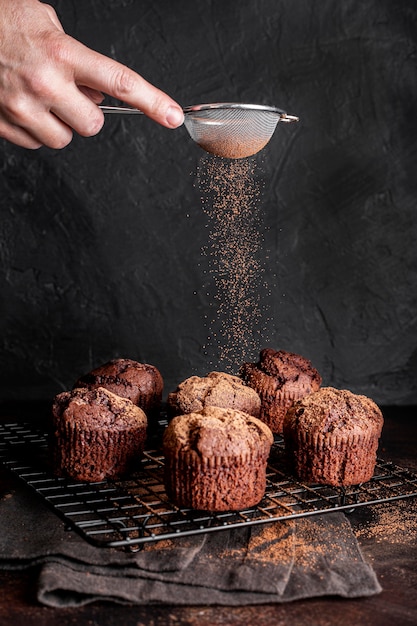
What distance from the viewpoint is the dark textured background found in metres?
3.13

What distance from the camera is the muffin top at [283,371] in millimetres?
2488

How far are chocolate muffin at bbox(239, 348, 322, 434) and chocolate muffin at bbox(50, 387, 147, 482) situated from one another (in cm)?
51

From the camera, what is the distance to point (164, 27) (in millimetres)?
3105

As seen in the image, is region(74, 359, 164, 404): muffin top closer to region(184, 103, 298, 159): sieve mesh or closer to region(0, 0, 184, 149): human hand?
region(184, 103, 298, 159): sieve mesh

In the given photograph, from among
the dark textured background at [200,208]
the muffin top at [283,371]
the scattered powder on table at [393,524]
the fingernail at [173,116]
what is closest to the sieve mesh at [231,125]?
the fingernail at [173,116]

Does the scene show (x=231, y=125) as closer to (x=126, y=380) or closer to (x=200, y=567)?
(x=126, y=380)

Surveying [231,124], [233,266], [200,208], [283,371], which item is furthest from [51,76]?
[233,266]

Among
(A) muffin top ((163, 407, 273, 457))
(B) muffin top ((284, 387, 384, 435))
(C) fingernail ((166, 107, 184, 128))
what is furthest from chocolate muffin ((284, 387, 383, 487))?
(C) fingernail ((166, 107, 184, 128))

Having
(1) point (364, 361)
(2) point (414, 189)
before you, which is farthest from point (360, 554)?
(2) point (414, 189)

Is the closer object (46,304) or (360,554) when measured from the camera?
(360,554)

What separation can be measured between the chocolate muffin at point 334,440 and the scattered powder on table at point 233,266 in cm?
119

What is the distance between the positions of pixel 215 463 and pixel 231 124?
976mm

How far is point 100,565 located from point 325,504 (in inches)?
26.4

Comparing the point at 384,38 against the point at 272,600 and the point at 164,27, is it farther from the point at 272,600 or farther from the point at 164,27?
the point at 272,600
